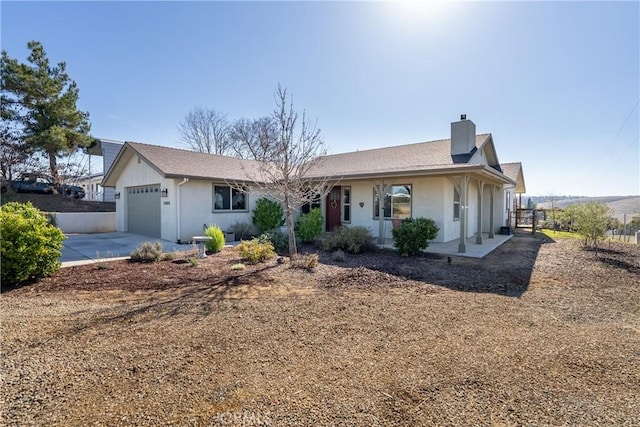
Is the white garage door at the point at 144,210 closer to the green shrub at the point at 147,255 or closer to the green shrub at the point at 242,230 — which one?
the green shrub at the point at 242,230

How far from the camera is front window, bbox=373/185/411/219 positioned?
1242cm

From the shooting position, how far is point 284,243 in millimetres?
10664

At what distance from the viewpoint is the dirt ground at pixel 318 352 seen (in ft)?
8.09

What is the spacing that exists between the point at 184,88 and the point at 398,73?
38.1 feet

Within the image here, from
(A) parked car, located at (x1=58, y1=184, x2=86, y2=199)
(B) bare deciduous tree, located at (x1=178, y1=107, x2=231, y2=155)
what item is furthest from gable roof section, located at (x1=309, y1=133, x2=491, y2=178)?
(B) bare deciduous tree, located at (x1=178, y1=107, x2=231, y2=155)

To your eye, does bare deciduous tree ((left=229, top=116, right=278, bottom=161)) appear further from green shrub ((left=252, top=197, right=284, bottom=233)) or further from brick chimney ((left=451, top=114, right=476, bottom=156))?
brick chimney ((left=451, top=114, right=476, bottom=156))

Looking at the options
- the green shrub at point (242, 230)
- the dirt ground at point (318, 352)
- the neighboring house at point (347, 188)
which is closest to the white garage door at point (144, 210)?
the neighboring house at point (347, 188)

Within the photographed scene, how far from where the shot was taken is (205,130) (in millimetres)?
33344

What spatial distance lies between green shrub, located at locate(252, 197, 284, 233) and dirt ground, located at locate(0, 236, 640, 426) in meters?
7.11

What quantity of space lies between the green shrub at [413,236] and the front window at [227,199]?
743cm

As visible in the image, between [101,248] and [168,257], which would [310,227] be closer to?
[168,257]

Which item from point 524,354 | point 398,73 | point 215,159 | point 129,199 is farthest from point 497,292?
point 129,199

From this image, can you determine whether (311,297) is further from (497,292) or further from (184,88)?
(184,88)

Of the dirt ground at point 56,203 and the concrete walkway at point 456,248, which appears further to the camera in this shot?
the dirt ground at point 56,203
